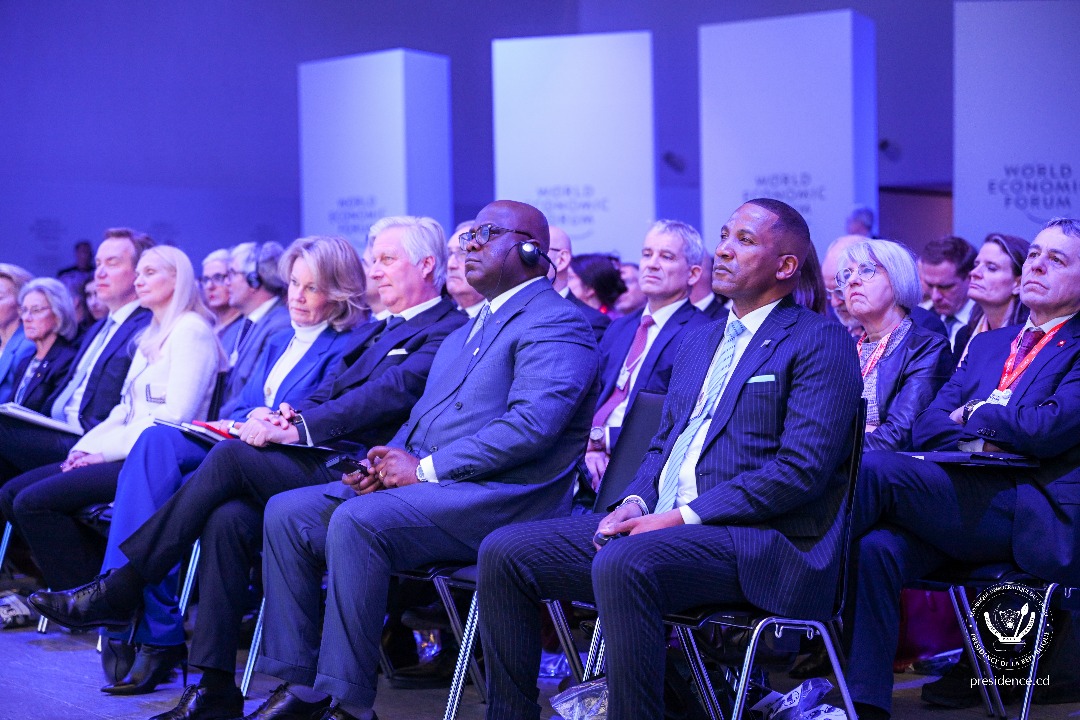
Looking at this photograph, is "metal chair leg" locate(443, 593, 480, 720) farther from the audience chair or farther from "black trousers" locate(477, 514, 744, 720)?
"black trousers" locate(477, 514, 744, 720)

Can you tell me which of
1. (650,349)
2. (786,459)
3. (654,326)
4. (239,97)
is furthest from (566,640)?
(239,97)

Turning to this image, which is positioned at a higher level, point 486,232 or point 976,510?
point 486,232

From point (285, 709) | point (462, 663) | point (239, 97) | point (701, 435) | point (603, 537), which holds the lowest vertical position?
point (285, 709)

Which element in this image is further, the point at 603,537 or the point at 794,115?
the point at 794,115

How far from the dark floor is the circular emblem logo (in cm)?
16

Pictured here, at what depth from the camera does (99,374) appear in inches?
203

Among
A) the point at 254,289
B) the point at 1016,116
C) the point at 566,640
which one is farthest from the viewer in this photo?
the point at 1016,116

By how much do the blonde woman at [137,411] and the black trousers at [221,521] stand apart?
69 centimetres

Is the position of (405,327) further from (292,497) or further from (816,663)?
(816,663)

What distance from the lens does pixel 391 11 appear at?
12555 mm

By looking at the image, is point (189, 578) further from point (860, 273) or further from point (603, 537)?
point (860, 273)

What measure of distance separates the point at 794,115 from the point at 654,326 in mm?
3863

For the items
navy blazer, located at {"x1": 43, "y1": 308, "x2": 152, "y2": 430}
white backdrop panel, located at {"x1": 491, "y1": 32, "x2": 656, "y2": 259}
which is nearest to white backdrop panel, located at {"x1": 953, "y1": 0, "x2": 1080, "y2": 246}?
white backdrop panel, located at {"x1": 491, "y1": 32, "x2": 656, "y2": 259}

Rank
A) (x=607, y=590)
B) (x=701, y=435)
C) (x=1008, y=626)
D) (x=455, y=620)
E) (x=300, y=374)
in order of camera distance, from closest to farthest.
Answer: (x=607, y=590)
(x=701, y=435)
(x=1008, y=626)
(x=455, y=620)
(x=300, y=374)
